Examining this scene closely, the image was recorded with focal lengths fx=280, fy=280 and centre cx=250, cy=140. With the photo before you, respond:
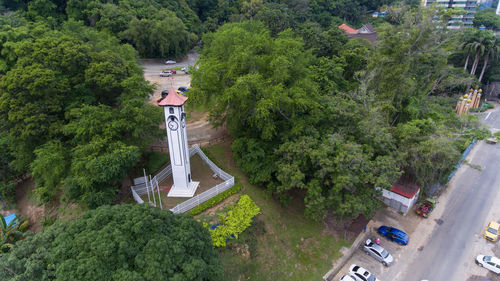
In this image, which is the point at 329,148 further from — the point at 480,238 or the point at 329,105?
the point at 480,238

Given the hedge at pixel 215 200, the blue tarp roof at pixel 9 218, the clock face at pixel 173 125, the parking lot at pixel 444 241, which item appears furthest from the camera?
the blue tarp roof at pixel 9 218

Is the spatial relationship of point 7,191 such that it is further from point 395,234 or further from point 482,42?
point 482,42

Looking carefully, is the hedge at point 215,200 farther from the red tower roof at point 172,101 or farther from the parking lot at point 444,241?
the parking lot at point 444,241

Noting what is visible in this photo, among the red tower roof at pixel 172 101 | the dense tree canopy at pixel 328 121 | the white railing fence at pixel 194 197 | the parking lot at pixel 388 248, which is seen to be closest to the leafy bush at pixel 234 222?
the white railing fence at pixel 194 197

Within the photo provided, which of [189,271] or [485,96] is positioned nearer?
[189,271]

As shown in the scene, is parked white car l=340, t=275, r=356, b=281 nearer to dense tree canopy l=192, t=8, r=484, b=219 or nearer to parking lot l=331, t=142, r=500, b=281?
parking lot l=331, t=142, r=500, b=281

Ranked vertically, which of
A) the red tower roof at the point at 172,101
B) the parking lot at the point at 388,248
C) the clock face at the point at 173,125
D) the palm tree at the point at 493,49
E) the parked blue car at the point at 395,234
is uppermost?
the palm tree at the point at 493,49

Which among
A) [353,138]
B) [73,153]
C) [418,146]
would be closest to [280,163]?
[353,138]
